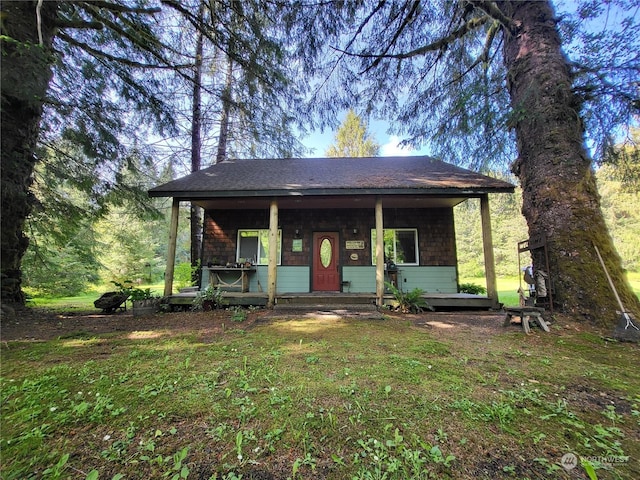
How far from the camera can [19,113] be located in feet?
18.4

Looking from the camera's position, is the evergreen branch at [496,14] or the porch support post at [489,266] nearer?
the evergreen branch at [496,14]

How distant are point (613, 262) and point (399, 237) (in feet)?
17.1

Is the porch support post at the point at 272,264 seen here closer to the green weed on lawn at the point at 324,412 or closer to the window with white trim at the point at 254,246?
the window with white trim at the point at 254,246

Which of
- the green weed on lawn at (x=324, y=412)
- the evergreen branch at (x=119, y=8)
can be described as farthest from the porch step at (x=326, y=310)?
the evergreen branch at (x=119, y=8)

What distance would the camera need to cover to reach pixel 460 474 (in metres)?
1.47

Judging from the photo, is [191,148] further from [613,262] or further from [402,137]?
[613,262]

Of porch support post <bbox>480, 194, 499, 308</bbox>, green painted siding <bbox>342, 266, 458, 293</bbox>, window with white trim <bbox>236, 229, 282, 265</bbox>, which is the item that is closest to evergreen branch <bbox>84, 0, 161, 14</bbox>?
window with white trim <bbox>236, 229, 282, 265</bbox>

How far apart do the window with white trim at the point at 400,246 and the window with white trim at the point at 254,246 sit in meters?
3.56

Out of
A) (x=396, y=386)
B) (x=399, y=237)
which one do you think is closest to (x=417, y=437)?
(x=396, y=386)

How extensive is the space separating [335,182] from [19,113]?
7077mm

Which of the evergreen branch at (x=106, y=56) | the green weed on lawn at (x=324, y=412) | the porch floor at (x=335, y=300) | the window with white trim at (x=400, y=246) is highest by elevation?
the evergreen branch at (x=106, y=56)

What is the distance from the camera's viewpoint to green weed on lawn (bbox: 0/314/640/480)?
153 centimetres

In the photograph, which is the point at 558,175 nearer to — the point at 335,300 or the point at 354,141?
the point at 335,300

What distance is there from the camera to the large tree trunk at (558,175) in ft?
13.1
